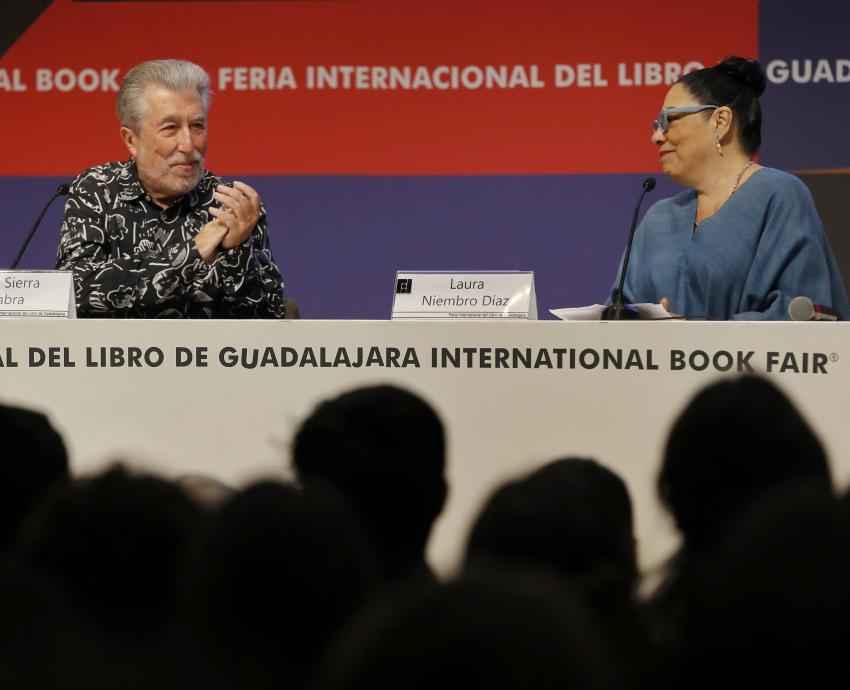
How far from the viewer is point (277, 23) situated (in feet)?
16.2

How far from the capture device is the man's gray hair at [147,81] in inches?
126

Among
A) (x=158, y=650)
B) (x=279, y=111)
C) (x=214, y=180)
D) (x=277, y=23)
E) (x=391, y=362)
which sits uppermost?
(x=277, y=23)

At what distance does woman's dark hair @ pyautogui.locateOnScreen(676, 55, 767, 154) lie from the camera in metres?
3.48

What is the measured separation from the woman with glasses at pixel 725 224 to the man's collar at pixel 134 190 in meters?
1.22

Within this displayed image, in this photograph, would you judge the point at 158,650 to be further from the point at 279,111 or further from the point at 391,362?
the point at 279,111

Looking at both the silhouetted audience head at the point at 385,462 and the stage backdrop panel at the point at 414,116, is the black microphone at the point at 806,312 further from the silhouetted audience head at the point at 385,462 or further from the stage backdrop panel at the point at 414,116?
the stage backdrop panel at the point at 414,116

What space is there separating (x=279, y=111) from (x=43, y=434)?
4.00 m

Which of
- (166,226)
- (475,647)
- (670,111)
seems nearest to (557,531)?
(475,647)

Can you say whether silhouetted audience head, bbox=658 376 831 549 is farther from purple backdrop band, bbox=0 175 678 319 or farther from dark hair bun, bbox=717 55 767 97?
purple backdrop band, bbox=0 175 678 319

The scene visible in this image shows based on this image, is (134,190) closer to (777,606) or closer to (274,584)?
(274,584)

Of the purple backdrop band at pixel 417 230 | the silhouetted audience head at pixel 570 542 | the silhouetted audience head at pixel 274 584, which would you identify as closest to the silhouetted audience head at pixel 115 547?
the silhouetted audience head at pixel 274 584

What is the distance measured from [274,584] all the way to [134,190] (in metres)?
2.66

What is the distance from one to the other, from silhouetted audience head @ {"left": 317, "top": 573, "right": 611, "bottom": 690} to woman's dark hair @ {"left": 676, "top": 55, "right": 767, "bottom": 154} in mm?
3129

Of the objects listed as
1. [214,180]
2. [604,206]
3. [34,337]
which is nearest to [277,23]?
[604,206]
